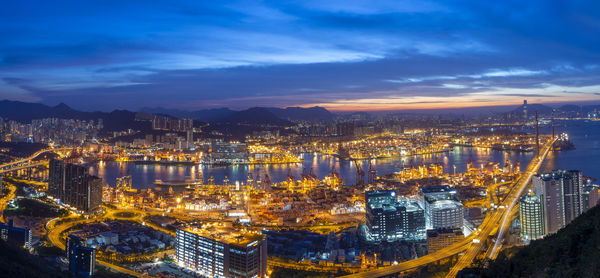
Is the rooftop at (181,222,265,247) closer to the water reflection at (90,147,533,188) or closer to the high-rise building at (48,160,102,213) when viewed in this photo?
the high-rise building at (48,160,102,213)

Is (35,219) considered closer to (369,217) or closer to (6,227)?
(6,227)

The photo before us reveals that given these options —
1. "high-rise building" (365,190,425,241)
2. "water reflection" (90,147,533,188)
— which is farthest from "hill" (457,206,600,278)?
"water reflection" (90,147,533,188)

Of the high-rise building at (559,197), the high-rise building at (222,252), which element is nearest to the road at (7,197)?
the high-rise building at (222,252)

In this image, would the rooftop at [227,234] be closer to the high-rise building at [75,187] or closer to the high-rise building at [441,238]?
the high-rise building at [441,238]

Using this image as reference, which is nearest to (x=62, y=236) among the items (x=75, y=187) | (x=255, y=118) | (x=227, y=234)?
(x=75, y=187)

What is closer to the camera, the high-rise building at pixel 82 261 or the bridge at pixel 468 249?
the high-rise building at pixel 82 261

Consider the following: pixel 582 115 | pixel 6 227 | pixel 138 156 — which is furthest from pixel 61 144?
pixel 582 115

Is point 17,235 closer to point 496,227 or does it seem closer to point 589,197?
point 496,227
